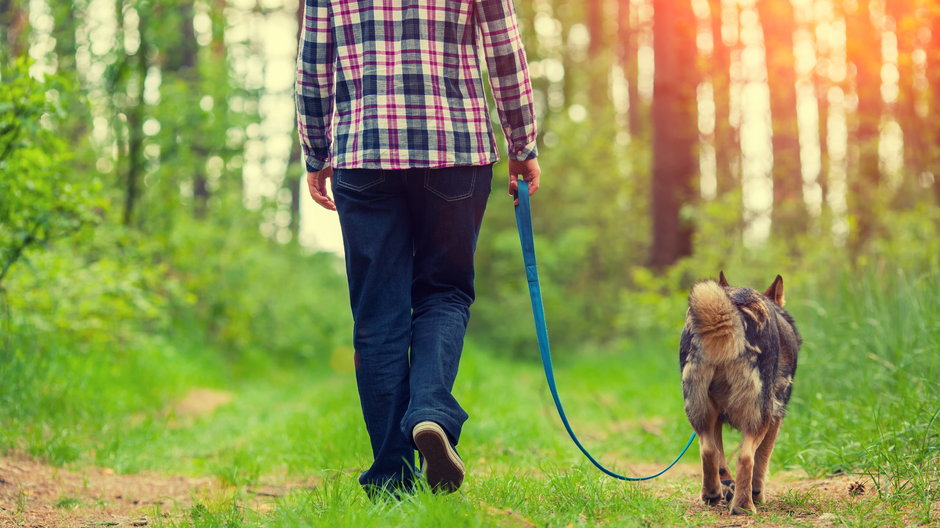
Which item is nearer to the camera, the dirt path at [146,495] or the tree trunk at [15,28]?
the dirt path at [146,495]

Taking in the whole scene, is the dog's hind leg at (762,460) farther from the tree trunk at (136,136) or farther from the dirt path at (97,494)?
the tree trunk at (136,136)

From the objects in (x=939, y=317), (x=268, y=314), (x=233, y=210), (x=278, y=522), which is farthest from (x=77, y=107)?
(x=939, y=317)

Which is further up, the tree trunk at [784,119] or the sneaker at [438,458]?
the tree trunk at [784,119]

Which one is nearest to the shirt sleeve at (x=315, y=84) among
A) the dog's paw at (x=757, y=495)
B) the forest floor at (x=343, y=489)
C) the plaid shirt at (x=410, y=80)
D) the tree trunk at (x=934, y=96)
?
the plaid shirt at (x=410, y=80)

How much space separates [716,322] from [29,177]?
159 inches

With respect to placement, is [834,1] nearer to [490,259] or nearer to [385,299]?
[490,259]

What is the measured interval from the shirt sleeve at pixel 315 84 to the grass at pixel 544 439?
4.15ft

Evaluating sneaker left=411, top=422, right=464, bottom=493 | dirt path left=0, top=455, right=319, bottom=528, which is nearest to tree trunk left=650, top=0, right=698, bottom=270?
dirt path left=0, top=455, right=319, bottom=528

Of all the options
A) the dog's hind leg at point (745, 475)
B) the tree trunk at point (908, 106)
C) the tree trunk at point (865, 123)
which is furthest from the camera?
the tree trunk at point (865, 123)

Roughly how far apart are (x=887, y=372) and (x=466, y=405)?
2803mm

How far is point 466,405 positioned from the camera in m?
6.21

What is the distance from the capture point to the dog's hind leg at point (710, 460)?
3.16 meters

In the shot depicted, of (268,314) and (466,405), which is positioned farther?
(268,314)

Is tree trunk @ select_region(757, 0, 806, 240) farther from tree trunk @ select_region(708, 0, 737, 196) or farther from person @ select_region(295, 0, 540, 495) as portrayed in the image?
person @ select_region(295, 0, 540, 495)
